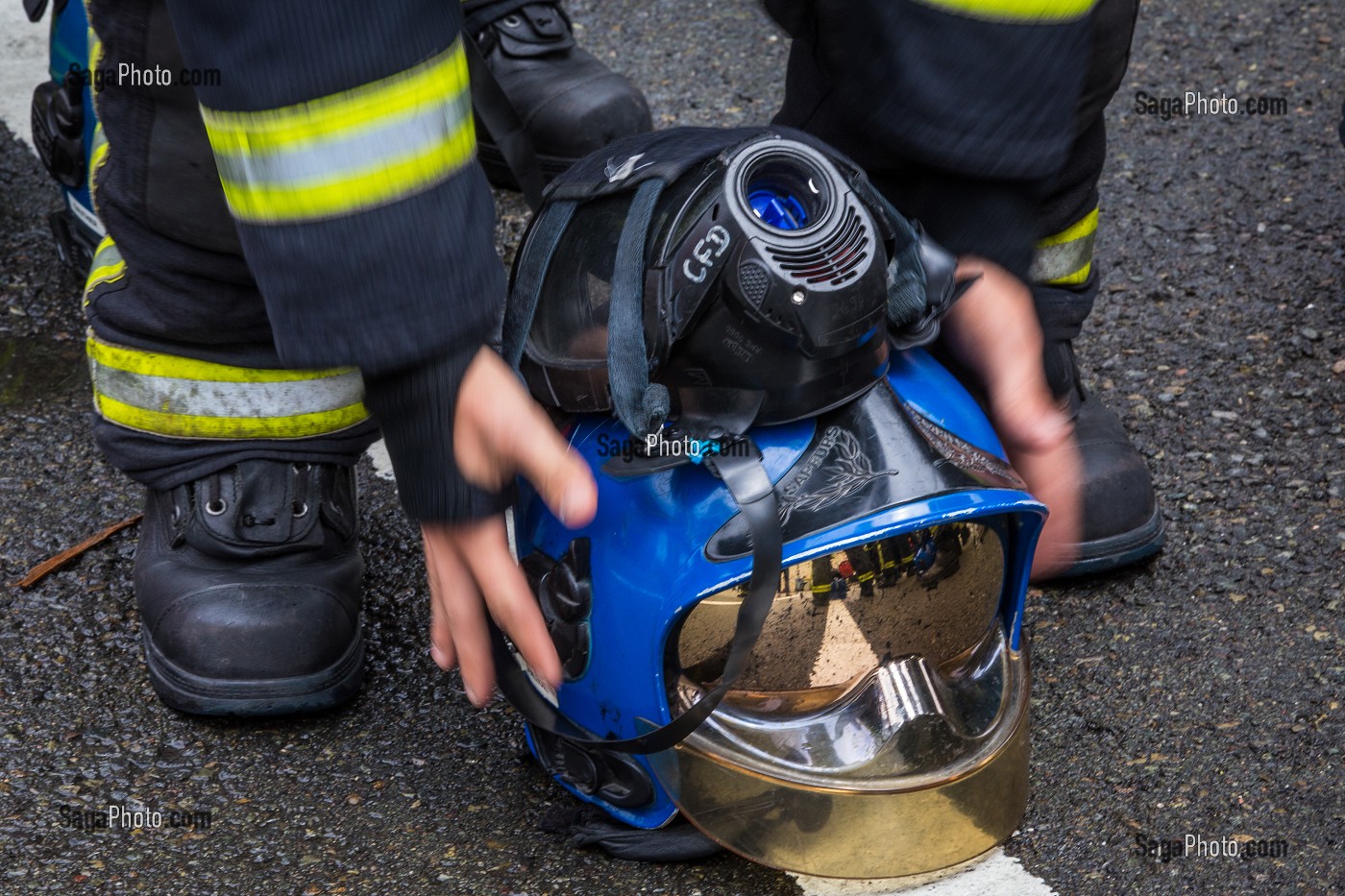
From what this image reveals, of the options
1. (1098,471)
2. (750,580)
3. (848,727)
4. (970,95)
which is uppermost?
(970,95)

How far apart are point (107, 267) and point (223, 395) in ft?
Result: 0.85

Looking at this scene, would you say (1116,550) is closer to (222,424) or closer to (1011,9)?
(1011,9)

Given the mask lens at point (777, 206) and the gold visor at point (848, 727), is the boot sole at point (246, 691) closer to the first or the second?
the gold visor at point (848, 727)

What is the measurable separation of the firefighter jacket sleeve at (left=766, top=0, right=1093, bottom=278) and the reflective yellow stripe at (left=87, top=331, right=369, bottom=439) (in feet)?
2.77

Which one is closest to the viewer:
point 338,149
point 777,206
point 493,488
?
point 338,149

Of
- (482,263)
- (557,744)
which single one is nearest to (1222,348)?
(557,744)

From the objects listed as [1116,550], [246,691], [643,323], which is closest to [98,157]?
[246,691]

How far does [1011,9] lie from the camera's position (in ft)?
4.42

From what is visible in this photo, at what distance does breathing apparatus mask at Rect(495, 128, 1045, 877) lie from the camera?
55.4 inches

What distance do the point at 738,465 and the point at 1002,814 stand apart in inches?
21.5

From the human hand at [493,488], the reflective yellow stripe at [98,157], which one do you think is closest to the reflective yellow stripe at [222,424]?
the reflective yellow stripe at [98,157]

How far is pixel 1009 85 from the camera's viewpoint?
1.38 meters

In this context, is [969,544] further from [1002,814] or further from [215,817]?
[215,817]

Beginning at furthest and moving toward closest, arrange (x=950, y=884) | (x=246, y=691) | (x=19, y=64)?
(x=19, y=64) < (x=246, y=691) < (x=950, y=884)
